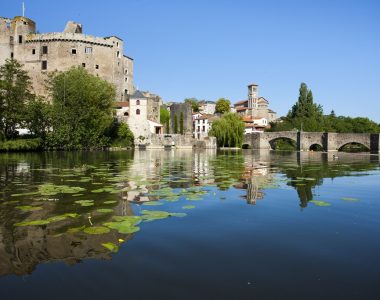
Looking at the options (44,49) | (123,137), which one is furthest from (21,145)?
(44,49)

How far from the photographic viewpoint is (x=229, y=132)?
208 ft

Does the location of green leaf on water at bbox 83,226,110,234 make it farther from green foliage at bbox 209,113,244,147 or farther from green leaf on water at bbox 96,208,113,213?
green foliage at bbox 209,113,244,147

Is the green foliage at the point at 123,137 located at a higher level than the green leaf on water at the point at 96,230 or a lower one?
higher

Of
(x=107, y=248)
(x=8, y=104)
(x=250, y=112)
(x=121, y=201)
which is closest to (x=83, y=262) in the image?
(x=107, y=248)

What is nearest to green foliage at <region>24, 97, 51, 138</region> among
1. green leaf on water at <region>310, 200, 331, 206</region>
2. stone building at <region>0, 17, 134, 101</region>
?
stone building at <region>0, 17, 134, 101</region>

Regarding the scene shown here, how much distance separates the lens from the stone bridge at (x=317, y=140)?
5984cm

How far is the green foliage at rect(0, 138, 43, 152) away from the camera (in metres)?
33.4

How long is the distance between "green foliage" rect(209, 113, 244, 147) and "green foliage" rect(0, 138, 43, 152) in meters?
33.5

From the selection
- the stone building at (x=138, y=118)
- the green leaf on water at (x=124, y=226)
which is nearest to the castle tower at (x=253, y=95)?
the stone building at (x=138, y=118)

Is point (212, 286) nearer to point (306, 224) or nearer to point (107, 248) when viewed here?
point (107, 248)

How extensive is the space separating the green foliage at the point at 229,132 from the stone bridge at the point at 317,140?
7709mm

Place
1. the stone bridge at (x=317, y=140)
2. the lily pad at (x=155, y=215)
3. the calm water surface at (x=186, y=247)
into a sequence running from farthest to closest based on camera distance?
the stone bridge at (x=317, y=140), the lily pad at (x=155, y=215), the calm water surface at (x=186, y=247)

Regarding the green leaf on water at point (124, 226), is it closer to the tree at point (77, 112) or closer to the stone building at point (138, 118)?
the tree at point (77, 112)

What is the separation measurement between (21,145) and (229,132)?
36.9m
